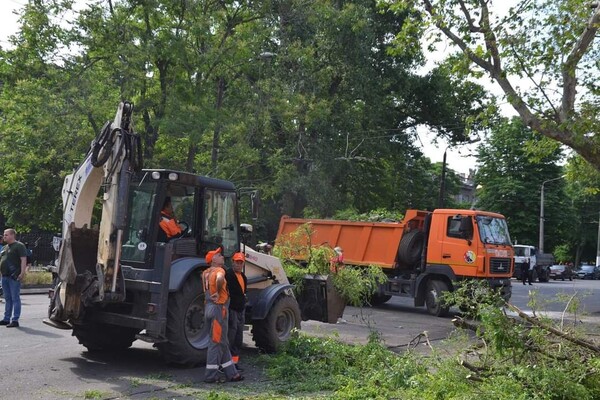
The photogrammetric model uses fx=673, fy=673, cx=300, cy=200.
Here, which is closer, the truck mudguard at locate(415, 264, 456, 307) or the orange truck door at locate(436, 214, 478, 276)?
the orange truck door at locate(436, 214, 478, 276)

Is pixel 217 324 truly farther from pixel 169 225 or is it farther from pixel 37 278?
pixel 37 278

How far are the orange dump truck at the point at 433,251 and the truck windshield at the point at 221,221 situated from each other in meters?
8.35

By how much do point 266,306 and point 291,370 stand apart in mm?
1507

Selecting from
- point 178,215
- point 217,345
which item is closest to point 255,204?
point 178,215

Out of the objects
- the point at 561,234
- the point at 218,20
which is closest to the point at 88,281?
the point at 218,20

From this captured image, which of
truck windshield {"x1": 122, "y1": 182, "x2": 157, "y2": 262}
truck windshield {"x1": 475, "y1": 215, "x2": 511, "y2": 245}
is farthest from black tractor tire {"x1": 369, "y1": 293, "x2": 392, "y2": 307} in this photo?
truck windshield {"x1": 122, "y1": 182, "x2": 157, "y2": 262}

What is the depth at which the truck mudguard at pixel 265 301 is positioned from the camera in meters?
9.83

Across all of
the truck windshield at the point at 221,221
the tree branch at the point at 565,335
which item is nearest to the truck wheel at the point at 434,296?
the truck windshield at the point at 221,221

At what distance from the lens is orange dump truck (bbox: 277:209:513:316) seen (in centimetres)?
1703

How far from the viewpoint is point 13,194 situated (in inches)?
1117

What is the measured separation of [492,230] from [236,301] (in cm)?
1062

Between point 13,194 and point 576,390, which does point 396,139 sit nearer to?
point 13,194

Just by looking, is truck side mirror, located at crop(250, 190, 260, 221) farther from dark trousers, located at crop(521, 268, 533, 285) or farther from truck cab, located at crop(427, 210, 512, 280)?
dark trousers, located at crop(521, 268, 533, 285)

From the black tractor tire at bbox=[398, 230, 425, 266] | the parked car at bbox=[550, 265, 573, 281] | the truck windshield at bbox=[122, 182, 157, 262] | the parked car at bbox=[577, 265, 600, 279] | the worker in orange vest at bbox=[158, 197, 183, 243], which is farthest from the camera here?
the parked car at bbox=[577, 265, 600, 279]
